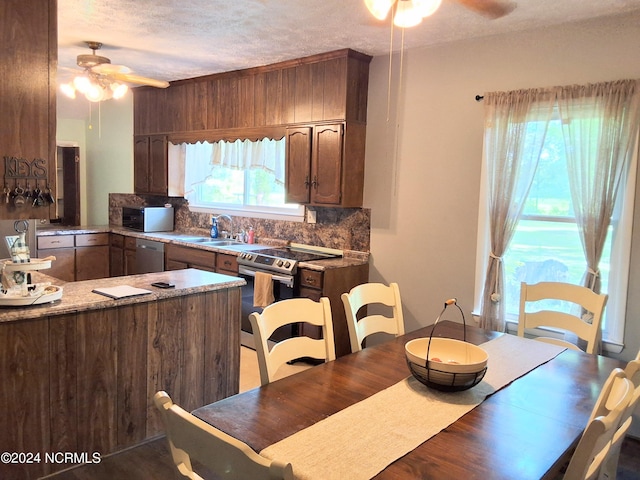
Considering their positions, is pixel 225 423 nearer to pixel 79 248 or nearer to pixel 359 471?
pixel 359 471

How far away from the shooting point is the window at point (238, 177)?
4.77 m

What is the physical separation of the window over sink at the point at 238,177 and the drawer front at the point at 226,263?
715 millimetres

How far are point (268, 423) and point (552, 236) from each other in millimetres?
2549

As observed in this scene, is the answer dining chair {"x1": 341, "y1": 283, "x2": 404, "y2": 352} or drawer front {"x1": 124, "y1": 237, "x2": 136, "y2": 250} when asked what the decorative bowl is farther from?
drawer front {"x1": 124, "y1": 237, "x2": 136, "y2": 250}

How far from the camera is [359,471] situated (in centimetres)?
121

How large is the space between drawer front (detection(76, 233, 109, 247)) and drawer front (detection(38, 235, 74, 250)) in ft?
0.31

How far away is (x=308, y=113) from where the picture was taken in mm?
4199

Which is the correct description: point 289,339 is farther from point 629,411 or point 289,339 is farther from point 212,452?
point 629,411

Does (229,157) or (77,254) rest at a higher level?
(229,157)

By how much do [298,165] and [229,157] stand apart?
111 centimetres

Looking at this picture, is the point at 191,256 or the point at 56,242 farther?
the point at 56,242

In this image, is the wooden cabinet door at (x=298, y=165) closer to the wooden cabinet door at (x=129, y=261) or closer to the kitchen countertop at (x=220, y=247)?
the kitchen countertop at (x=220, y=247)

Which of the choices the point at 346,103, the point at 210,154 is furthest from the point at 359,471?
the point at 210,154

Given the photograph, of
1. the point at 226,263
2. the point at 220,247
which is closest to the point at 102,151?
the point at 220,247
